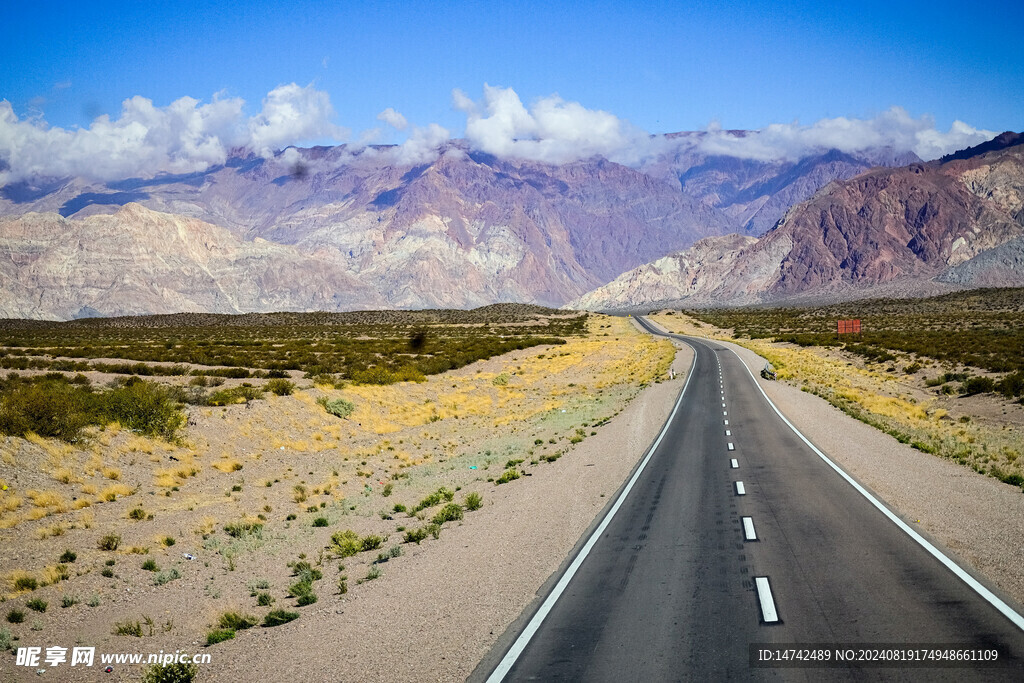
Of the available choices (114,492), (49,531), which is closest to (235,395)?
(114,492)

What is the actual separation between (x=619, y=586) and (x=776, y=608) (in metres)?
1.99

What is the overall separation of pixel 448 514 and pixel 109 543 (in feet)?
20.5

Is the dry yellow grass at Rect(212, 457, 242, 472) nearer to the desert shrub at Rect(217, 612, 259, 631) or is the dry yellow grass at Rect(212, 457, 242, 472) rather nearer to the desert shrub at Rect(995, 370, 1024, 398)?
the desert shrub at Rect(217, 612, 259, 631)

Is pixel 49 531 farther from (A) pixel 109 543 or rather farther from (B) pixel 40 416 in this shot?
(B) pixel 40 416

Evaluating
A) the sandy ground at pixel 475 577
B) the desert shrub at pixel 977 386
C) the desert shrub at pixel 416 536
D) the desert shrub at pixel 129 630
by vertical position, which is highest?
the desert shrub at pixel 977 386

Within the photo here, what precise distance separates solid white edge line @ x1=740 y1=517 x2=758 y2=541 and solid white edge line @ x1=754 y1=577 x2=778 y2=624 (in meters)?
2.02

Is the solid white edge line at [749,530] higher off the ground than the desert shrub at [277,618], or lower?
higher

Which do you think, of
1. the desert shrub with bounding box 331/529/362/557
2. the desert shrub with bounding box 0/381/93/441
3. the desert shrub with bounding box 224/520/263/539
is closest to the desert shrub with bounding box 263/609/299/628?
the desert shrub with bounding box 331/529/362/557

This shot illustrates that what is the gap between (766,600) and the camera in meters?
8.27

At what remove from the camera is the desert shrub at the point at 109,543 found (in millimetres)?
12438

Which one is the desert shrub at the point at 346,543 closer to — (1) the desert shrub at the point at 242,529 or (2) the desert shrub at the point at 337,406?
(1) the desert shrub at the point at 242,529

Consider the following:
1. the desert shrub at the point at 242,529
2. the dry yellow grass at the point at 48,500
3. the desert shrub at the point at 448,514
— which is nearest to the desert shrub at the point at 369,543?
the desert shrub at the point at 448,514

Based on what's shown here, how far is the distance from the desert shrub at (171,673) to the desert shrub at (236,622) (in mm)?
1429

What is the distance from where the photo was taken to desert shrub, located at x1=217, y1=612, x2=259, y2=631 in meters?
8.78
